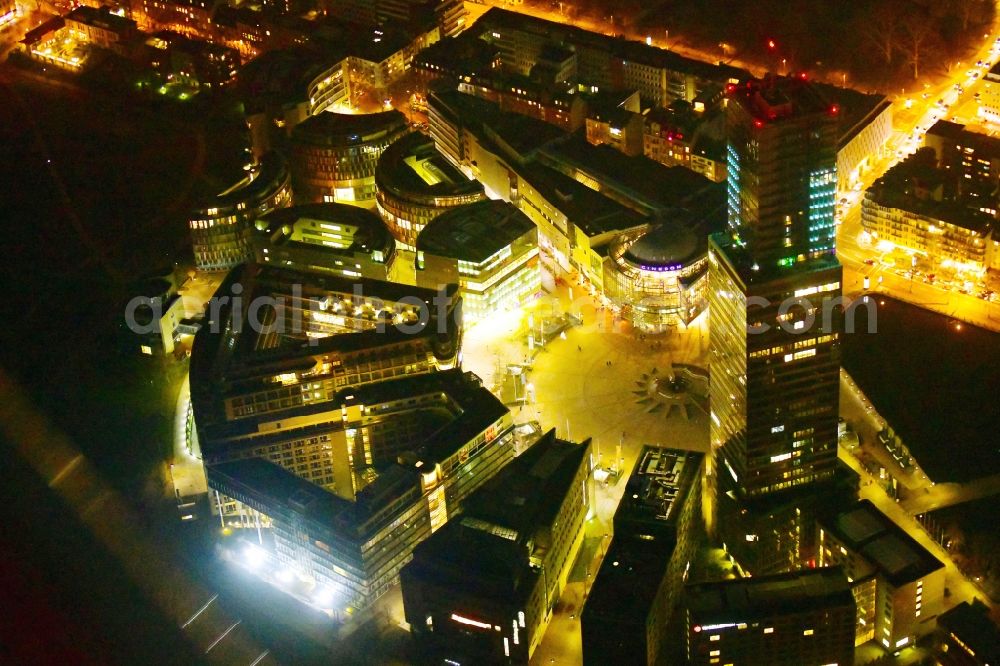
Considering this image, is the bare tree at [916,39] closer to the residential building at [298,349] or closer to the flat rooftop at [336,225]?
the flat rooftop at [336,225]

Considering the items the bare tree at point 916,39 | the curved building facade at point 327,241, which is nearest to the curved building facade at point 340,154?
the curved building facade at point 327,241

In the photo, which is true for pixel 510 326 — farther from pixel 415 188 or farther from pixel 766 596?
pixel 766 596

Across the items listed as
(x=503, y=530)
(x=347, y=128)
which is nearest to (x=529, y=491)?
(x=503, y=530)

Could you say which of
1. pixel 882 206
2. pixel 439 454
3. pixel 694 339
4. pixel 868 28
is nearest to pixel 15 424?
pixel 439 454

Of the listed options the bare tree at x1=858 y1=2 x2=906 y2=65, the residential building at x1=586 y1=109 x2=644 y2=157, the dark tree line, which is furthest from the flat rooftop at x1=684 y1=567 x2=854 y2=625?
the bare tree at x1=858 y1=2 x2=906 y2=65

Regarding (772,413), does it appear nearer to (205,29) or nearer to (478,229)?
(478,229)

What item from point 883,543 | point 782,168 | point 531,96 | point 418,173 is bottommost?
point 883,543
